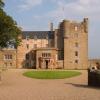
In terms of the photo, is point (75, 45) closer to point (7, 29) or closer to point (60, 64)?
point (60, 64)

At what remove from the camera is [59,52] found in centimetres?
12462

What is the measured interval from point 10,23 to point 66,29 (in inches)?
2476

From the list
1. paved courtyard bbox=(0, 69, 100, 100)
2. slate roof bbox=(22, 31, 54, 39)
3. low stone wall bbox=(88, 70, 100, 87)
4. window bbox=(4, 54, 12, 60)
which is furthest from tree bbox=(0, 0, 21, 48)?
slate roof bbox=(22, 31, 54, 39)

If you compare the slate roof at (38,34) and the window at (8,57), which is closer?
the window at (8,57)

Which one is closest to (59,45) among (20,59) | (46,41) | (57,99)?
(46,41)

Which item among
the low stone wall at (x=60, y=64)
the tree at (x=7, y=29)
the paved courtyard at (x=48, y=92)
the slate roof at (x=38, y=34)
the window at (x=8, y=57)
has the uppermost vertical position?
the slate roof at (x=38, y=34)

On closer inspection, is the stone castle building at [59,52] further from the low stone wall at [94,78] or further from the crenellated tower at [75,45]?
the low stone wall at [94,78]

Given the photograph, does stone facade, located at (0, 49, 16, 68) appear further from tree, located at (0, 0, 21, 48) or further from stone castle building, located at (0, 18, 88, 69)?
tree, located at (0, 0, 21, 48)

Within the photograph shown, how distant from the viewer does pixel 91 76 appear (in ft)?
182

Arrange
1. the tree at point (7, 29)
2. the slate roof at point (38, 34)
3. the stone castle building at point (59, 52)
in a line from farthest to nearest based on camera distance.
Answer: the slate roof at point (38, 34) → the stone castle building at point (59, 52) → the tree at point (7, 29)

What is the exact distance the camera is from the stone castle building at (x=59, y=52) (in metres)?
120

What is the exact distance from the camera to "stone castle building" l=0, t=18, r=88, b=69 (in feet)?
395

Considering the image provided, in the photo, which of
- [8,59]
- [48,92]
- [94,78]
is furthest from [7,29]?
[8,59]

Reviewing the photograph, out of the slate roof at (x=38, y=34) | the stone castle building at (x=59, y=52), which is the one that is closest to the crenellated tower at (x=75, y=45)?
the stone castle building at (x=59, y=52)
